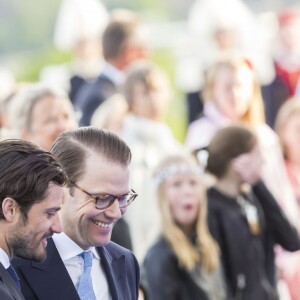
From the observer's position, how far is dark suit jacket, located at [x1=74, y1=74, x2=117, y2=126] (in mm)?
Answer: 9656

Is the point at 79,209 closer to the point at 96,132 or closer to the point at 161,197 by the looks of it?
the point at 96,132

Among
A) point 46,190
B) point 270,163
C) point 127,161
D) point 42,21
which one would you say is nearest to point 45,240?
point 46,190

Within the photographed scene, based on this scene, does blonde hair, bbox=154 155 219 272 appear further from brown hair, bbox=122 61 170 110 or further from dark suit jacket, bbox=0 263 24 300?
dark suit jacket, bbox=0 263 24 300

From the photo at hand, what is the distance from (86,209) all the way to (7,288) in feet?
1.99

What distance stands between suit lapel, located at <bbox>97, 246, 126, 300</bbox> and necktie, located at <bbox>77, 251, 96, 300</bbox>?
0.26 feet

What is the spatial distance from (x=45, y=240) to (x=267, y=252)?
3840 mm

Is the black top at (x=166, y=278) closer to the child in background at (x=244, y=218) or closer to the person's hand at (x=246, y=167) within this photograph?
the child in background at (x=244, y=218)

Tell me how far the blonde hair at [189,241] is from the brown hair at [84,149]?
2.73 meters

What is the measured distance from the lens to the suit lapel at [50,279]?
180 inches

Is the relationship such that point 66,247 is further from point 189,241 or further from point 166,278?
point 189,241

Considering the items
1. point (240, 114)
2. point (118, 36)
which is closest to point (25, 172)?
point (240, 114)

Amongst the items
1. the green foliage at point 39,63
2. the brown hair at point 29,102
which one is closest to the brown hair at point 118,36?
the brown hair at point 29,102

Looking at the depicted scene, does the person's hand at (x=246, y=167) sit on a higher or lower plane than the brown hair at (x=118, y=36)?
lower

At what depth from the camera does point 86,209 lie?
4.68 metres
